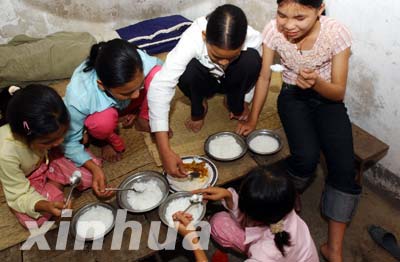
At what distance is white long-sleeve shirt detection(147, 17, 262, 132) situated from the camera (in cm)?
184

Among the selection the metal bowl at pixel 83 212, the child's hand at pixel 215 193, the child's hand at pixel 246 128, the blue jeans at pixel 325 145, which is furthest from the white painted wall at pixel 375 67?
the metal bowl at pixel 83 212

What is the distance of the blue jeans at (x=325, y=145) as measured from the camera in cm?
177

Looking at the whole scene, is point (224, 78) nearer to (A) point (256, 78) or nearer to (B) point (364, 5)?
(A) point (256, 78)

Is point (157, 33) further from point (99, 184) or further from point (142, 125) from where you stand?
point (99, 184)

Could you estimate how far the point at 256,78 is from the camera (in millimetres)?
2082

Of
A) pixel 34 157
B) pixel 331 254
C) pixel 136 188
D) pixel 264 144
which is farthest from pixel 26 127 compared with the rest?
pixel 331 254

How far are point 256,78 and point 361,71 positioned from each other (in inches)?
22.4

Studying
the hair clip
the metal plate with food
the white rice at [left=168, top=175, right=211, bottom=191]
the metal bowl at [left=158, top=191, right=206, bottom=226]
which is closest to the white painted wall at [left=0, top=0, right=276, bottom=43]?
the metal plate with food

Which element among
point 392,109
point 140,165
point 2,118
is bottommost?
point 140,165

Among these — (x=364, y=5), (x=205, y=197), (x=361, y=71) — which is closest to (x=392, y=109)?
(x=361, y=71)

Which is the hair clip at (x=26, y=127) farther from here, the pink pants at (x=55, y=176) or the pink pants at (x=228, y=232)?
the pink pants at (x=228, y=232)

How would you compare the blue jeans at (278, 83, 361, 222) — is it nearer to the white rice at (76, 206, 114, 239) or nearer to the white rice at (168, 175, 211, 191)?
the white rice at (168, 175, 211, 191)

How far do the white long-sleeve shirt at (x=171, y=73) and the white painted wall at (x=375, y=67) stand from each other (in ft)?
2.45

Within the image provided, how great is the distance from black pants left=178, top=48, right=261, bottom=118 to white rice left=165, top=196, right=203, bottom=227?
58cm
